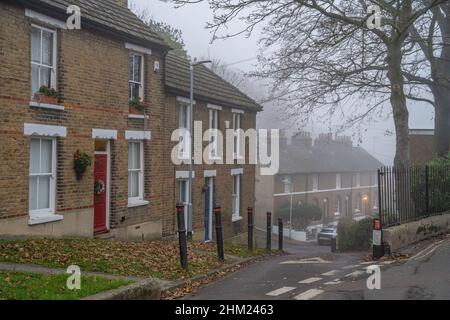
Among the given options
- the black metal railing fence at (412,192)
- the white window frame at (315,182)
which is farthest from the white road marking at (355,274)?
the white window frame at (315,182)

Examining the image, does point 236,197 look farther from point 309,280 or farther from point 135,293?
point 135,293

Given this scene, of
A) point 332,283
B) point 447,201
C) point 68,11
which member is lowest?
point 332,283

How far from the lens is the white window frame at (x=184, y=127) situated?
19.3m

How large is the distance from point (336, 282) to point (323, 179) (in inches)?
1749

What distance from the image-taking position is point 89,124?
566 inches

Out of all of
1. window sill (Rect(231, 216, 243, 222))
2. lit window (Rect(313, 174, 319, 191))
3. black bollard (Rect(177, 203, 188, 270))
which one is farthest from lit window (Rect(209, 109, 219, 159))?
lit window (Rect(313, 174, 319, 191))

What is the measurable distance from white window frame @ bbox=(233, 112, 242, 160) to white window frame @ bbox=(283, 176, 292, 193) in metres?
24.7

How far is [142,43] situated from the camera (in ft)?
54.2

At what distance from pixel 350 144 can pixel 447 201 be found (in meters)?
49.9

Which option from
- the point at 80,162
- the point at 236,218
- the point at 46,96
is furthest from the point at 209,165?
the point at 46,96

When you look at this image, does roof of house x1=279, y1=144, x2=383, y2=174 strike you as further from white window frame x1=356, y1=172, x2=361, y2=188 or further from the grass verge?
the grass verge

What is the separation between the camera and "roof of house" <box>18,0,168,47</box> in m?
12.7
